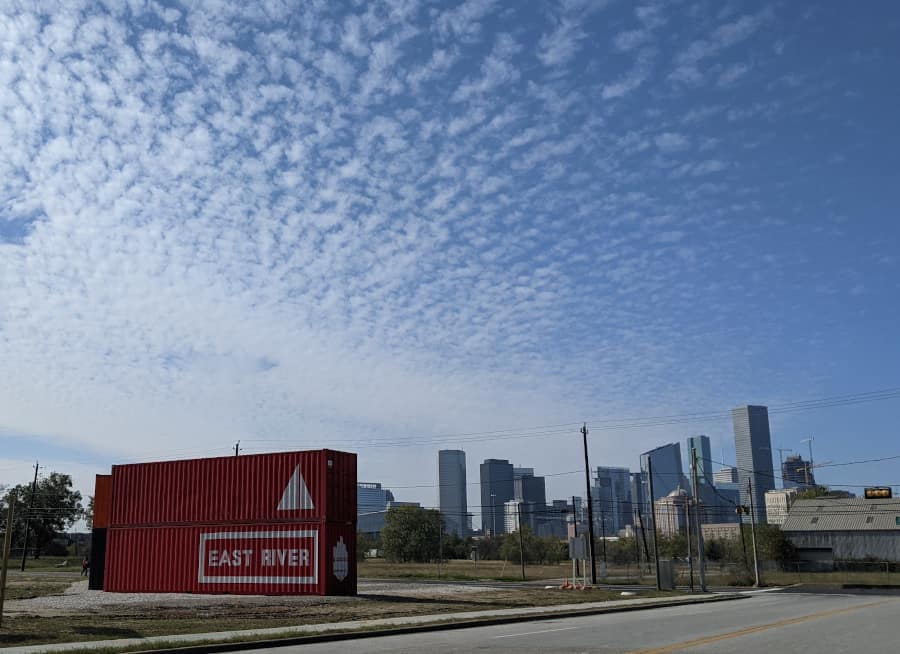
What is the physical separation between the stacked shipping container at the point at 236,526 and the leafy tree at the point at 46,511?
57662mm

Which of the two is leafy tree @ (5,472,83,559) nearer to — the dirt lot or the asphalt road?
the dirt lot

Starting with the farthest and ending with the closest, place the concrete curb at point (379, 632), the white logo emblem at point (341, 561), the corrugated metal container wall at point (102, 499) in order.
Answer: the corrugated metal container wall at point (102, 499)
the white logo emblem at point (341, 561)
the concrete curb at point (379, 632)

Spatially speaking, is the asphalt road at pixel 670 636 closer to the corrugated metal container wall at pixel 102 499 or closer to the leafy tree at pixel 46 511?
the corrugated metal container wall at pixel 102 499

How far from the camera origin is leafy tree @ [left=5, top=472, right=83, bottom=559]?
295 ft

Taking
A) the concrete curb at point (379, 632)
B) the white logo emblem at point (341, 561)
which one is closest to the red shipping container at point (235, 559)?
the white logo emblem at point (341, 561)

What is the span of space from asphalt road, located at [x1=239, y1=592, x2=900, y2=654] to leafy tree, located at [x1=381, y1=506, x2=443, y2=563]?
74.0m

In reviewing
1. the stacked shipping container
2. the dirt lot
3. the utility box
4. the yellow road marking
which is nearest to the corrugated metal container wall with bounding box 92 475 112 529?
the stacked shipping container


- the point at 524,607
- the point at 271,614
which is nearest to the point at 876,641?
the point at 524,607

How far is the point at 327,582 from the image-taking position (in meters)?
33.6

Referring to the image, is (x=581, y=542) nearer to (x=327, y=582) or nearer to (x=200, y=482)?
(x=327, y=582)

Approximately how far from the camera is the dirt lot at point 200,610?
742 inches

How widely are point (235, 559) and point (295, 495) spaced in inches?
151

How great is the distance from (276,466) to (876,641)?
2538 cm

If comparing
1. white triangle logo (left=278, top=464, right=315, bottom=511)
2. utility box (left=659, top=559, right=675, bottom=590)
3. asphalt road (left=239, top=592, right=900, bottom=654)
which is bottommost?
utility box (left=659, top=559, right=675, bottom=590)
